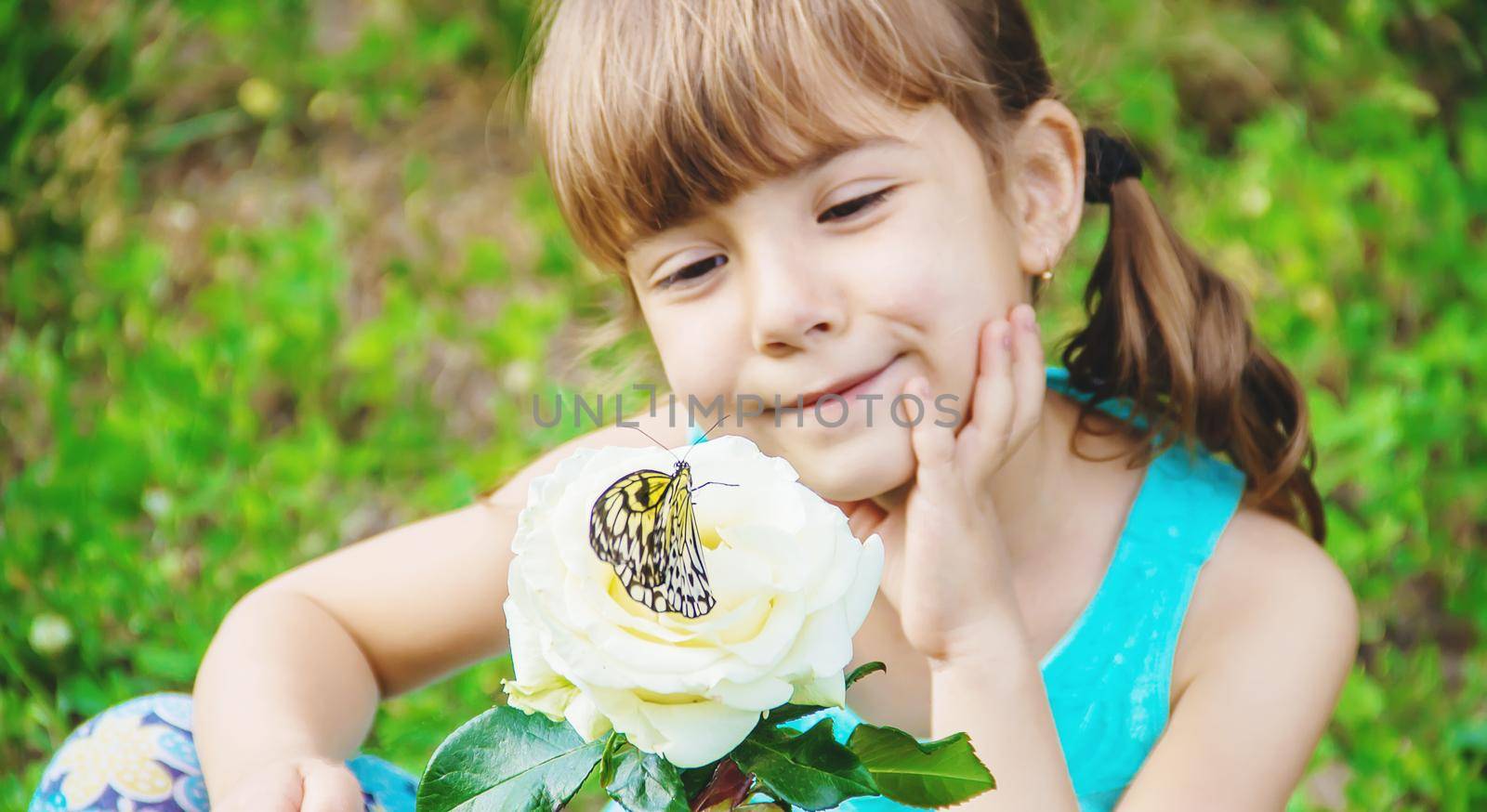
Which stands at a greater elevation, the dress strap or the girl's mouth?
the girl's mouth

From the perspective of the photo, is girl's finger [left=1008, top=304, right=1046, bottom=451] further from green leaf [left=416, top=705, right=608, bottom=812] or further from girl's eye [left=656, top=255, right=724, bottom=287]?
green leaf [left=416, top=705, right=608, bottom=812]

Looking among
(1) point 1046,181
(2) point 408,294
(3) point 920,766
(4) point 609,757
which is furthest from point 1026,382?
(2) point 408,294

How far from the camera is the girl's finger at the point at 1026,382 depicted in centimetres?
139

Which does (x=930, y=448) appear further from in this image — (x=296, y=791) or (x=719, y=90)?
(x=296, y=791)

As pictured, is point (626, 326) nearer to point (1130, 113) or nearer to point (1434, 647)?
point (1434, 647)

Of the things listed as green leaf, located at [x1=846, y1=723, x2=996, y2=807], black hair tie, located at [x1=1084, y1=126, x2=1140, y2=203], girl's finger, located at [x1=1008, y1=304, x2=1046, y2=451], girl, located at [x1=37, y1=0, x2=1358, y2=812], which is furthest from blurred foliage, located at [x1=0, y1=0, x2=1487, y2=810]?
green leaf, located at [x1=846, y1=723, x2=996, y2=807]

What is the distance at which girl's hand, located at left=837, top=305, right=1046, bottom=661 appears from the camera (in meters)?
1.23

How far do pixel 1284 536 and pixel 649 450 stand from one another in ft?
3.47

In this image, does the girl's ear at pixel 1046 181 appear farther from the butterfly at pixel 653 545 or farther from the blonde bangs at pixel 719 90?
the butterfly at pixel 653 545

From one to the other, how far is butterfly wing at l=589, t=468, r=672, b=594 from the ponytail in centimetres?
104

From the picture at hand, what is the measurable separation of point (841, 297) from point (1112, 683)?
1.96 feet

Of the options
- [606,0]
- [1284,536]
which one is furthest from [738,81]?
[1284,536]

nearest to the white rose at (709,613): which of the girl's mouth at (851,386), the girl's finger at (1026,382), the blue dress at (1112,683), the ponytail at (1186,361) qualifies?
the girl's mouth at (851,386)

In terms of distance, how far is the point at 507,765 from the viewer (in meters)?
0.81
